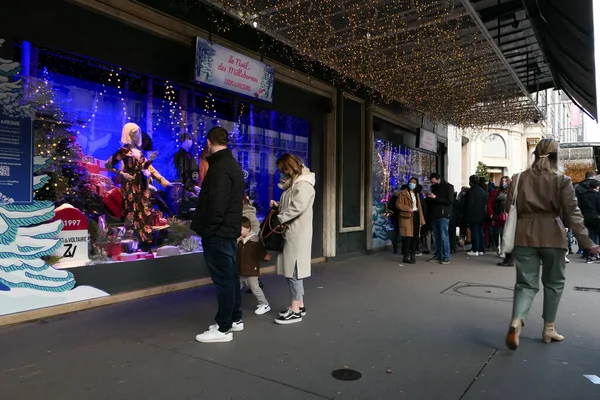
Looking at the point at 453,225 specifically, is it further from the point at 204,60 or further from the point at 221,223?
the point at 221,223

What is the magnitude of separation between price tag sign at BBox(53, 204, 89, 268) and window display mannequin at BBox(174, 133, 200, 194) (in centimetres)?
157

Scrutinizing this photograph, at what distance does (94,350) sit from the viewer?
3.47m

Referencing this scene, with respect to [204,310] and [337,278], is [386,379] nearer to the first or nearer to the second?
[204,310]

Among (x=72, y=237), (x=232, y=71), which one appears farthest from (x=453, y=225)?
(x=72, y=237)

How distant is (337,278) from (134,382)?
432cm

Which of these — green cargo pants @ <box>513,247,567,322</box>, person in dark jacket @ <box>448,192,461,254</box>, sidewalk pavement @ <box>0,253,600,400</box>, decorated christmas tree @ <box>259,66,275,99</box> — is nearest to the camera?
sidewalk pavement @ <box>0,253,600,400</box>

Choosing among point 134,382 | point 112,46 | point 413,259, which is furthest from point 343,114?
point 134,382

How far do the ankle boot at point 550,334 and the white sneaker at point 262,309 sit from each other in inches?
103

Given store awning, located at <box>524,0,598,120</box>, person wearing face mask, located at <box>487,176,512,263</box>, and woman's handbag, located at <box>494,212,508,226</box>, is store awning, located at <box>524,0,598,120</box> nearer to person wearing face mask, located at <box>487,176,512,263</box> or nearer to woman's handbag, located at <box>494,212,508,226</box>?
person wearing face mask, located at <box>487,176,512,263</box>

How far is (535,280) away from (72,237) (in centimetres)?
463

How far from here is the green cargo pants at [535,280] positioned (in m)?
3.61

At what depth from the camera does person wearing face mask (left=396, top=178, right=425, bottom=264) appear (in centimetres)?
835

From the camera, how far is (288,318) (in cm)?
429

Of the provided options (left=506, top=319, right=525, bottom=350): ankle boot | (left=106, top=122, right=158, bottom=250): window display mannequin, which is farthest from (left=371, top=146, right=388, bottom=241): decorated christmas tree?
(left=506, top=319, right=525, bottom=350): ankle boot
